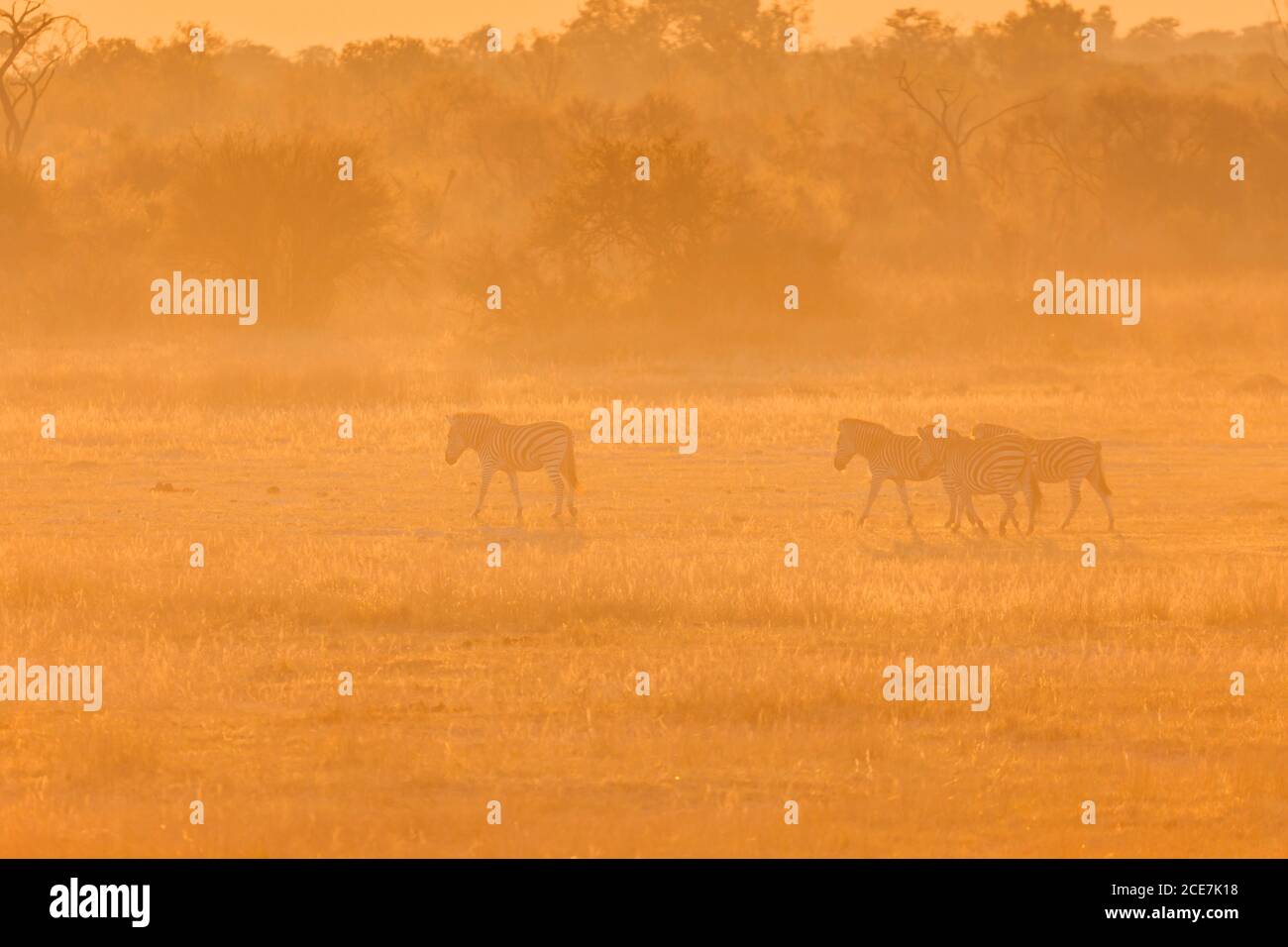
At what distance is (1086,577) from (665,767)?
533 centimetres

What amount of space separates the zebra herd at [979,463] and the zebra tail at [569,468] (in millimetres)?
2093

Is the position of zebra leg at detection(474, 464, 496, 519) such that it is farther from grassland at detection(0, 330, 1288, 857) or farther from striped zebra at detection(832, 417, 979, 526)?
striped zebra at detection(832, 417, 979, 526)

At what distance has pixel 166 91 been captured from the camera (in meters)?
65.8

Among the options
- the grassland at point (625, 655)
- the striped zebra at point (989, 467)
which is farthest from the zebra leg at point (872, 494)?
the striped zebra at point (989, 467)

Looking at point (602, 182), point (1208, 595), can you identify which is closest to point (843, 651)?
point (1208, 595)

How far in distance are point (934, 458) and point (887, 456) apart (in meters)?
0.49

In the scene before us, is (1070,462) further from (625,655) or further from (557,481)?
(625,655)

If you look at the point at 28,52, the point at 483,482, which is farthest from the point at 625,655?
the point at 28,52

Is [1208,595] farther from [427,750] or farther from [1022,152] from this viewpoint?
[1022,152]

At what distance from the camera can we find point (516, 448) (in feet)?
53.7

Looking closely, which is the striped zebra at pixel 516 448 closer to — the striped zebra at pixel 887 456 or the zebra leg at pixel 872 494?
the striped zebra at pixel 887 456

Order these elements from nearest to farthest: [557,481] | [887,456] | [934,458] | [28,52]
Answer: [934,458] < [887,456] < [557,481] < [28,52]

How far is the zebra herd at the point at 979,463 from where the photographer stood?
51.1 ft

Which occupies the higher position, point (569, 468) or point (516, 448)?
point (516, 448)
